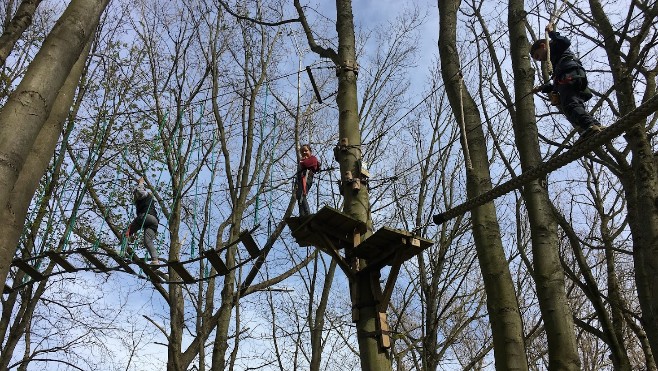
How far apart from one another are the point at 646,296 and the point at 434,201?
6445 millimetres

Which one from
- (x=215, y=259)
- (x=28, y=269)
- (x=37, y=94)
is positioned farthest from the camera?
(x=28, y=269)

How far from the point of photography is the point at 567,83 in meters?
4.79

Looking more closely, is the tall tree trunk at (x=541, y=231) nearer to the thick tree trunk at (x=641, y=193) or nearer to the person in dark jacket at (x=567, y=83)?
the person in dark jacket at (x=567, y=83)

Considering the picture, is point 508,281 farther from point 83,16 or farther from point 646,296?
point 83,16

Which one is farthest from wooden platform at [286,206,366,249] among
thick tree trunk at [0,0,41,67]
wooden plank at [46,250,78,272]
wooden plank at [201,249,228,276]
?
thick tree trunk at [0,0,41,67]

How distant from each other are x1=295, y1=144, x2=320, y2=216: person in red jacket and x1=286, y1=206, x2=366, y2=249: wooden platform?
1.05 m

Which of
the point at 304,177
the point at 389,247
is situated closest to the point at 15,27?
the point at 304,177

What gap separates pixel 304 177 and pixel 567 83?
286cm

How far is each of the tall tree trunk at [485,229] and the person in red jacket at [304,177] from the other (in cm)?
164

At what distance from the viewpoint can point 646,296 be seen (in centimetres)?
498

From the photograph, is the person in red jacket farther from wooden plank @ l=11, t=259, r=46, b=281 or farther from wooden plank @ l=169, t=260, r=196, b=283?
wooden plank @ l=11, t=259, r=46, b=281

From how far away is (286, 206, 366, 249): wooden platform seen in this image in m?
4.92

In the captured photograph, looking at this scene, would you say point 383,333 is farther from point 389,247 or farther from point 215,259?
point 215,259

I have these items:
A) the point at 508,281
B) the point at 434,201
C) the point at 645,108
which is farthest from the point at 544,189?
the point at 434,201
